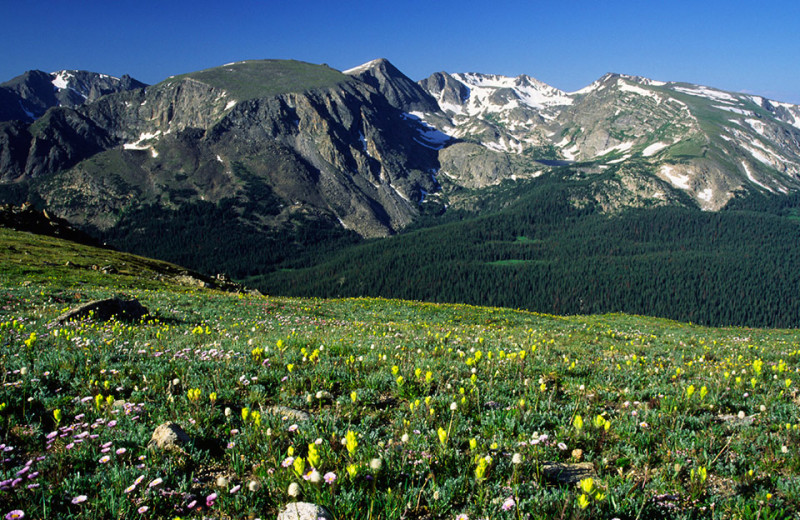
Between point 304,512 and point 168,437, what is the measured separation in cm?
214

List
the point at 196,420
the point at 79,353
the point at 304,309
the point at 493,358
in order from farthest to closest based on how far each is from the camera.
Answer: the point at 304,309 < the point at 493,358 < the point at 79,353 < the point at 196,420

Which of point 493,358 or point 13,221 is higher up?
point 13,221

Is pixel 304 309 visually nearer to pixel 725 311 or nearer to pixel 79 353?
pixel 79 353

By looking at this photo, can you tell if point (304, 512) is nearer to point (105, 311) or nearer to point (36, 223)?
point (105, 311)

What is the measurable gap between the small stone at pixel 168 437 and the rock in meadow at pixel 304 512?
183 cm

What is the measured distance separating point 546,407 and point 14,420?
6915 millimetres

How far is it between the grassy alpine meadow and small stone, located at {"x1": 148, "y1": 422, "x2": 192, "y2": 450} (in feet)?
0.32

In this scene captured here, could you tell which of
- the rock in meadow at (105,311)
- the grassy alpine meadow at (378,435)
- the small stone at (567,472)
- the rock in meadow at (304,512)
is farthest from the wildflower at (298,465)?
the rock in meadow at (105,311)

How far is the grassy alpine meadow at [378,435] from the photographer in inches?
143

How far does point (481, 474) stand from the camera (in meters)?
3.74

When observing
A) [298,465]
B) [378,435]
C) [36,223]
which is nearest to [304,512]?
[298,465]

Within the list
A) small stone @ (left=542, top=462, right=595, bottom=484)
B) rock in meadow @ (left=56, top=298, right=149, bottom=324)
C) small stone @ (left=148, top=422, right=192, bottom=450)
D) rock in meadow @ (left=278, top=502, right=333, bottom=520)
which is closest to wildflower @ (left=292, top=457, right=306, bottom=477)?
rock in meadow @ (left=278, top=502, right=333, bottom=520)

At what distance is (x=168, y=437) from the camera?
4.39 meters

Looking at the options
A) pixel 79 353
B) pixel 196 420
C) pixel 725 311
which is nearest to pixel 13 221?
pixel 79 353
